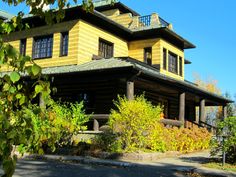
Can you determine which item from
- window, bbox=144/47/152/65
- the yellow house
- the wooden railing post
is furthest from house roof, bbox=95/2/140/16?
the wooden railing post

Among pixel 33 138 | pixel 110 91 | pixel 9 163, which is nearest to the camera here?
pixel 9 163

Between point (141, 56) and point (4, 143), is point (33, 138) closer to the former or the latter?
point (4, 143)

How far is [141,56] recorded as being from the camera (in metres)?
25.4

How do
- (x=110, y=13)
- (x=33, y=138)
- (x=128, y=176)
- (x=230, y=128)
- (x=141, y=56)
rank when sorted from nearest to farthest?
(x=33, y=138)
(x=128, y=176)
(x=230, y=128)
(x=141, y=56)
(x=110, y=13)

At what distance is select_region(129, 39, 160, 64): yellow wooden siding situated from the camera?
81.0 ft

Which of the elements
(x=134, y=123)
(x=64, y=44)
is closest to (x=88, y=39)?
(x=64, y=44)

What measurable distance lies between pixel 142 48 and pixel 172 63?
2.76m

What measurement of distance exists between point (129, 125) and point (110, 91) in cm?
731

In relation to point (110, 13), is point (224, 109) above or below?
below

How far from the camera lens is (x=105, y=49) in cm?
2355

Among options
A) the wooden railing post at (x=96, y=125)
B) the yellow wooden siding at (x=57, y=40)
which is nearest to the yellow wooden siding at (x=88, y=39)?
the yellow wooden siding at (x=57, y=40)

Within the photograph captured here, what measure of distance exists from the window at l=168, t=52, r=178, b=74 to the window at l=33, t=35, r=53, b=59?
858 centimetres

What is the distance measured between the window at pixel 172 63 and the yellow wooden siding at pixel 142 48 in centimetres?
176

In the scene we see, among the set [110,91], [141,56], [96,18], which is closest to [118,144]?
[110,91]
